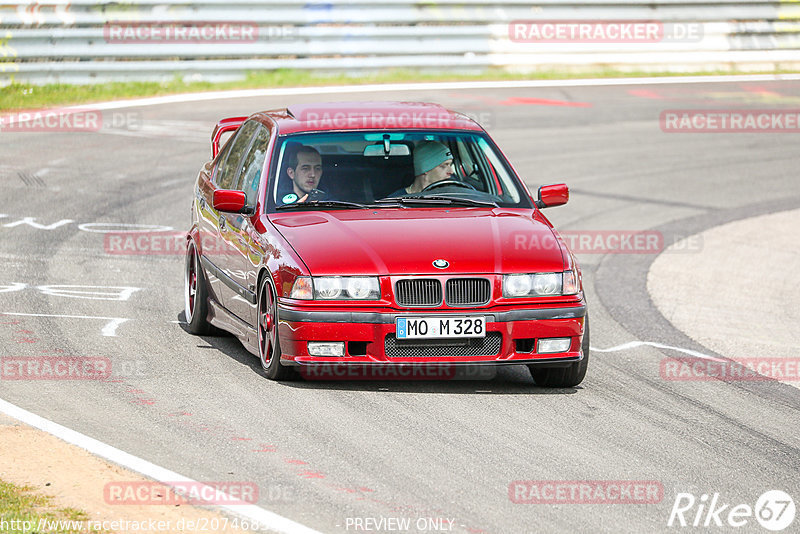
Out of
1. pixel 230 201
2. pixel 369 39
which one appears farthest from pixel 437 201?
pixel 369 39

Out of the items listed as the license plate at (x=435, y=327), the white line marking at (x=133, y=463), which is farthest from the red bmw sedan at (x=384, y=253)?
the white line marking at (x=133, y=463)

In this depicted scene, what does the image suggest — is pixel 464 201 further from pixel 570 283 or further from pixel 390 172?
pixel 570 283

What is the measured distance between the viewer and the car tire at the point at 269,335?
8273 mm

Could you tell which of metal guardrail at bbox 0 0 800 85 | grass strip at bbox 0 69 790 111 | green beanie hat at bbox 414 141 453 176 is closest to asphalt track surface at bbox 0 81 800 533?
green beanie hat at bbox 414 141 453 176

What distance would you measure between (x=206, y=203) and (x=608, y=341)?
10.3ft

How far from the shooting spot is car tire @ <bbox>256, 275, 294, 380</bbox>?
27.1 feet

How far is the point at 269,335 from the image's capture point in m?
8.43

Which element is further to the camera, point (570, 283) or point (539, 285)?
point (570, 283)

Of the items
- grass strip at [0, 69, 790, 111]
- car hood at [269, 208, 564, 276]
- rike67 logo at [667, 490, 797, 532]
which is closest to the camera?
rike67 logo at [667, 490, 797, 532]

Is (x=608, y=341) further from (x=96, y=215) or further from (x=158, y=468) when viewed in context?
(x=96, y=215)

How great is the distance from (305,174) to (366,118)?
700mm

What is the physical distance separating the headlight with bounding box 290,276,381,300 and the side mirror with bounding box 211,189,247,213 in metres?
1.19

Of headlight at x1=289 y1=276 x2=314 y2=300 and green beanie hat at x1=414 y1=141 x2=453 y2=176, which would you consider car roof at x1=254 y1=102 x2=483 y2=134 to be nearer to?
green beanie hat at x1=414 y1=141 x2=453 y2=176

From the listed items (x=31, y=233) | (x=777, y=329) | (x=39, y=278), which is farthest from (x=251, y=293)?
(x=31, y=233)
